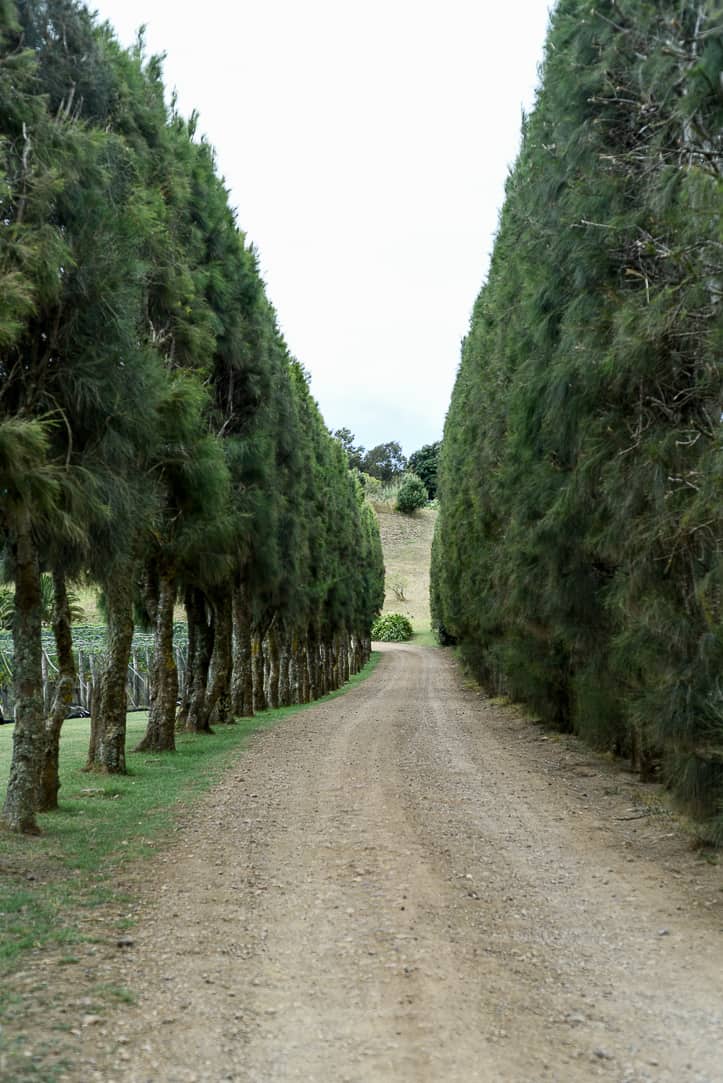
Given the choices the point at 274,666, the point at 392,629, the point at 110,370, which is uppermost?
the point at 110,370

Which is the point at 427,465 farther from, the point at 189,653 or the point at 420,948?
the point at 420,948

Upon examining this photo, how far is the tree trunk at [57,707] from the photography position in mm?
9625

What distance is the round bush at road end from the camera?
8319 centimetres

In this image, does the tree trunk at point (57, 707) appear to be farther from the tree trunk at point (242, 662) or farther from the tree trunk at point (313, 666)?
the tree trunk at point (313, 666)

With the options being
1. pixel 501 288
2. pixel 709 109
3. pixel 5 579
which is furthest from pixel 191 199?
pixel 709 109

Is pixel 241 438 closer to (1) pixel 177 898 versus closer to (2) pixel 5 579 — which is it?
(2) pixel 5 579

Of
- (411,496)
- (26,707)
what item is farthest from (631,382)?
(411,496)

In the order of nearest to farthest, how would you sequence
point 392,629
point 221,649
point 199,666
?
point 221,649
point 199,666
point 392,629

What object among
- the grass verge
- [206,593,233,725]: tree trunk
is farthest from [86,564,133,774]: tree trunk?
[206,593,233,725]: tree trunk

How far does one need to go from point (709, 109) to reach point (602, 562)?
17.6 feet

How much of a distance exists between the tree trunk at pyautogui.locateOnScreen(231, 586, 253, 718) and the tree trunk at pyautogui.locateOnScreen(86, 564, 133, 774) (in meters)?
8.03

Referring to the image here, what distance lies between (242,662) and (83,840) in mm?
14455

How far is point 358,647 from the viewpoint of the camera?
5609cm

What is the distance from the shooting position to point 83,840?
8.12m
